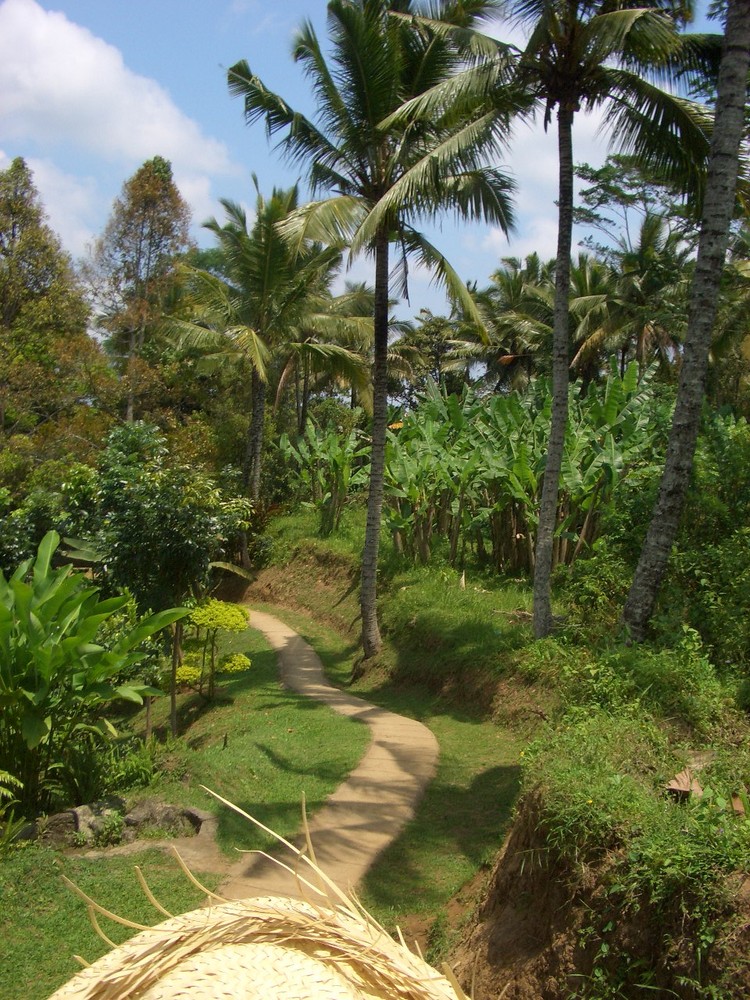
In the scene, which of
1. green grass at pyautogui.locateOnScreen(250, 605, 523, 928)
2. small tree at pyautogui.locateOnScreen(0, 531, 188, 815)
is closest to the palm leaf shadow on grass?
green grass at pyautogui.locateOnScreen(250, 605, 523, 928)

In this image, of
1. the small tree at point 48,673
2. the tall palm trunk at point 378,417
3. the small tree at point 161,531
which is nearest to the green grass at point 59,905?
the small tree at point 48,673

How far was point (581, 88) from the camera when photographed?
9922 mm

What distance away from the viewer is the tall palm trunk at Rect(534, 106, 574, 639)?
1012 centimetres

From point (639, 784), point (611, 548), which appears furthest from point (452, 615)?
point (639, 784)

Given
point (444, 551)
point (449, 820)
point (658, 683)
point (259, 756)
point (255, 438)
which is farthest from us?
point (255, 438)

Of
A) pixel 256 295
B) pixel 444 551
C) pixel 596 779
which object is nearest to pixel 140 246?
pixel 256 295

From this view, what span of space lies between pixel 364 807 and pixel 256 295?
15.1 meters

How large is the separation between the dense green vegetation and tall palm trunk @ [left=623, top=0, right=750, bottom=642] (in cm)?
3

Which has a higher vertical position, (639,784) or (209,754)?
(639,784)

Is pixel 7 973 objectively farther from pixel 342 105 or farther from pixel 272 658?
pixel 342 105

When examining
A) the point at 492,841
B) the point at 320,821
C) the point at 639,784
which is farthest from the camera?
the point at 320,821

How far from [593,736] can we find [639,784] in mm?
Answer: 869

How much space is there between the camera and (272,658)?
15023 millimetres

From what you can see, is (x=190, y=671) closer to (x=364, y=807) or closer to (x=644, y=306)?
(x=364, y=807)
